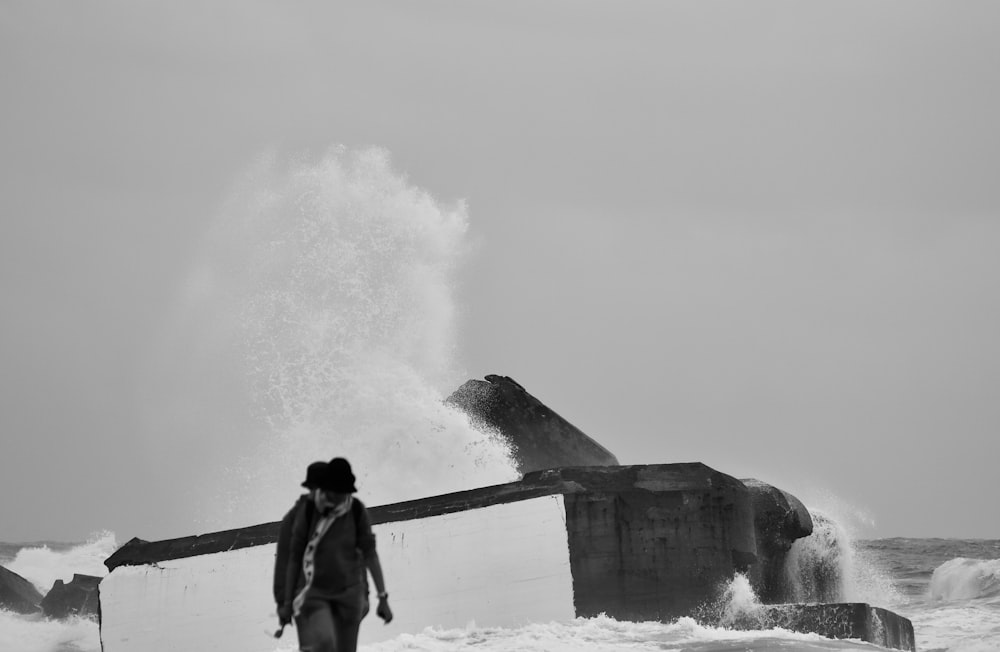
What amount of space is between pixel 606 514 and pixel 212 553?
5.02 metres

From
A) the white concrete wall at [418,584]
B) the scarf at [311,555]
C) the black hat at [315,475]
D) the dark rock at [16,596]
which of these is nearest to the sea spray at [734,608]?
the white concrete wall at [418,584]

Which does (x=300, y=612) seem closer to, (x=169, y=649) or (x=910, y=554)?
(x=169, y=649)

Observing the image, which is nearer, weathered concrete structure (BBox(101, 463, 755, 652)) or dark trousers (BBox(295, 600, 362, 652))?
dark trousers (BBox(295, 600, 362, 652))

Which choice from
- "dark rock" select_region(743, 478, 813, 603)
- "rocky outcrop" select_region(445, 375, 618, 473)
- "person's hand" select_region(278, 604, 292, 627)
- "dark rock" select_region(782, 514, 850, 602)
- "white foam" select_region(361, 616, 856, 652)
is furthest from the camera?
"rocky outcrop" select_region(445, 375, 618, 473)

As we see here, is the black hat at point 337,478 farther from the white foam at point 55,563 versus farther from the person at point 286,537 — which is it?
the white foam at point 55,563

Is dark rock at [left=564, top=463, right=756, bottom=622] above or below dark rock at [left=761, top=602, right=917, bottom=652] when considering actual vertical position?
above

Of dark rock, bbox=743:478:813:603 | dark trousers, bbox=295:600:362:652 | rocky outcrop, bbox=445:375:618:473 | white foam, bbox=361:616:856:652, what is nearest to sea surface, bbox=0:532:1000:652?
white foam, bbox=361:616:856:652

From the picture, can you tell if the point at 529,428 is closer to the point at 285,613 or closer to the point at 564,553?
the point at 564,553

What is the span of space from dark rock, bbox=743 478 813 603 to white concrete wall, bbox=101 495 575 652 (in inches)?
140

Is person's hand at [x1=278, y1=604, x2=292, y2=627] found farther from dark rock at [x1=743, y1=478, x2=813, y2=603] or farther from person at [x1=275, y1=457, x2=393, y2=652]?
dark rock at [x1=743, y1=478, x2=813, y2=603]

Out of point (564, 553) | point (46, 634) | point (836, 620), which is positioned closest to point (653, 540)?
point (564, 553)

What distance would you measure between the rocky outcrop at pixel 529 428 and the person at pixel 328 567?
10812 millimetres

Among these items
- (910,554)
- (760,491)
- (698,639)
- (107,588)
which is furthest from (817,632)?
(910,554)

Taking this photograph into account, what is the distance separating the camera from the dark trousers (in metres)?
6.75
